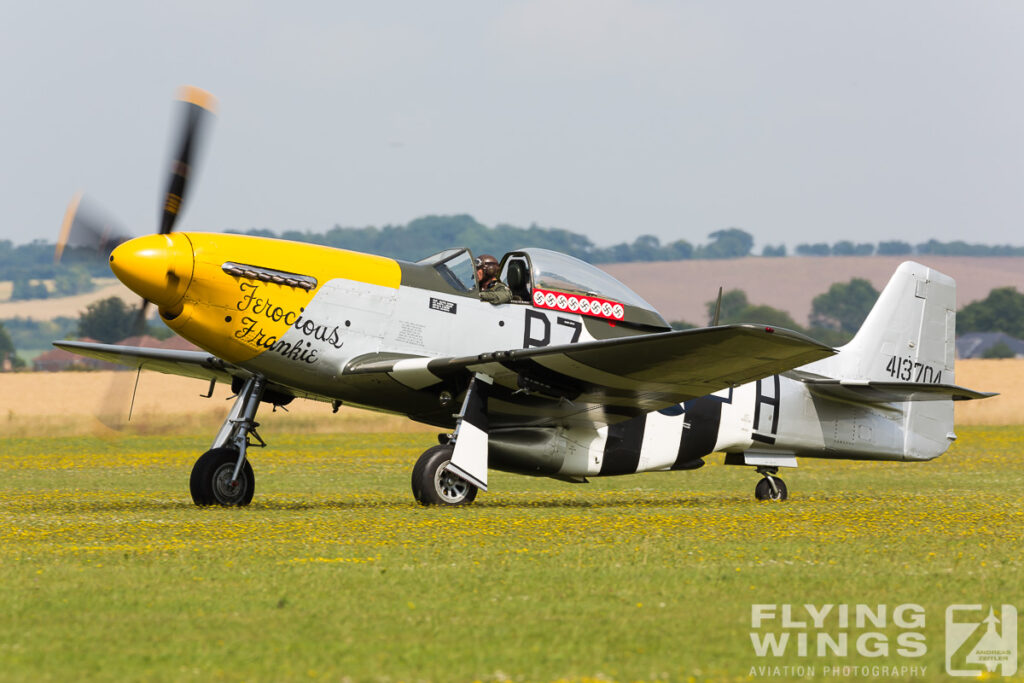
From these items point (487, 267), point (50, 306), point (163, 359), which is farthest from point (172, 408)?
point (50, 306)

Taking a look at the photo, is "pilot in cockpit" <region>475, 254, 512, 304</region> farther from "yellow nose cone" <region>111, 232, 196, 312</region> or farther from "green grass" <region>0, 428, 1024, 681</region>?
"yellow nose cone" <region>111, 232, 196, 312</region>

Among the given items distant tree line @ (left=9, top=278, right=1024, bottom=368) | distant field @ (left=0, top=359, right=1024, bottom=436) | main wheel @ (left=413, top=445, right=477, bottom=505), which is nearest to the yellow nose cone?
main wheel @ (left=413, top=445, right=477, bottom=505)

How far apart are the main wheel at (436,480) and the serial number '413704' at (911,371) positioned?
6.56 m

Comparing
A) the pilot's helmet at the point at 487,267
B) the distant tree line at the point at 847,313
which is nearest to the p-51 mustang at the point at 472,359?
the pilot's helmet at the point at 487,267

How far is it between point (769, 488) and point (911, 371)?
2621mm

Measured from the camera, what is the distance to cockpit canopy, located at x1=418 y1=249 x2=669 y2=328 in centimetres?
1398

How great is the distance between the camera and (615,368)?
1296cm

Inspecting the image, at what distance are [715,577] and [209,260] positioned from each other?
21.1ft

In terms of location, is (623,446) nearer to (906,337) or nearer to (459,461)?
(459,461)

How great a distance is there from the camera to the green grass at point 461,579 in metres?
5.90

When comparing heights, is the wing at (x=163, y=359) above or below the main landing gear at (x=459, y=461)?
above

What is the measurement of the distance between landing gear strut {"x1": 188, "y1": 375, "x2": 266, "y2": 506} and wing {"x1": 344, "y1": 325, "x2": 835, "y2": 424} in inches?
50.0

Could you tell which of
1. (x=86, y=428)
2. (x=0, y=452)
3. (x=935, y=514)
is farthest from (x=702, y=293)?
(x=935, y=514)

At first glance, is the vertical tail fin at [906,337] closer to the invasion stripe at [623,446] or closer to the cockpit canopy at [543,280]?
the invasion stripe at [623,446]
